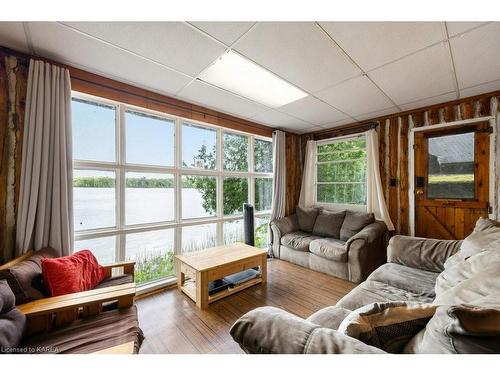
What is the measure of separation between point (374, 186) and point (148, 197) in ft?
11.8

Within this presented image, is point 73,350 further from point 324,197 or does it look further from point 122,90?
point 324,197

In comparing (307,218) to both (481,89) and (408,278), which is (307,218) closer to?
(408,278)

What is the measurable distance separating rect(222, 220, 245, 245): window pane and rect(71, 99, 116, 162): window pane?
191 centimetres

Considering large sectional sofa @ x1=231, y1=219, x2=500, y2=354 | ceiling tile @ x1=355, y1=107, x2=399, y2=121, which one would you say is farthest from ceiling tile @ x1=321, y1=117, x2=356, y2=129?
large sectional sofa @ x1=231, y1=219, x2=500, y2=354

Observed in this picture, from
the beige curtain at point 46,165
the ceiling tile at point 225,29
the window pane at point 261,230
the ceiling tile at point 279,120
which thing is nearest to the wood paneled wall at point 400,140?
the ceiling tile at point 279,120

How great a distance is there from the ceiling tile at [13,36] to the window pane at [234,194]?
250 centimetres

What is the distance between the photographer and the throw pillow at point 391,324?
84 cm

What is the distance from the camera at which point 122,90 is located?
7.53ft

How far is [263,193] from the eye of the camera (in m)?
4.05

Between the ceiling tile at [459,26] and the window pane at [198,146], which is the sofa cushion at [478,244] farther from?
the window pane at [198,146]

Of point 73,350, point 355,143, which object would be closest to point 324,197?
point 355,143

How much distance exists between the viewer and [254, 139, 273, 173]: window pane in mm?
3934
